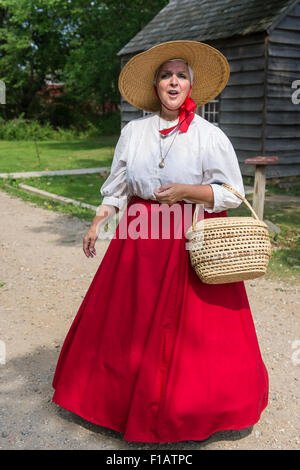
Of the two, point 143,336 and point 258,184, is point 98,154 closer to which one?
point 258,184

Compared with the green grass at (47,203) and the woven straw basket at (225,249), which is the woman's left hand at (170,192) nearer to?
the woven straw basket at (225,249)

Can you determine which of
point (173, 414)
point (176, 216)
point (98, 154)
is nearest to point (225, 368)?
point (173, 414)

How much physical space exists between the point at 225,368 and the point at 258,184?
4.43 meters

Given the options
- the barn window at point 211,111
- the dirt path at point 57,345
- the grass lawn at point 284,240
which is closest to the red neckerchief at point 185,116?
the dirt path at point 57,345

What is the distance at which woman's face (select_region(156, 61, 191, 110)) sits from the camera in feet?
8.37

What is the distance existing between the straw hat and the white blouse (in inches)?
10.6

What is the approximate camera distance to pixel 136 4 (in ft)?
70.0

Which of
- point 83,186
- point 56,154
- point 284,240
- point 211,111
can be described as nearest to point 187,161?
point 284,240

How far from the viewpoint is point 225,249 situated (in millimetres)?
2367

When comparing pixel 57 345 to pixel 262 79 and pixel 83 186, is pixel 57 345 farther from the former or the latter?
pixel 262 79

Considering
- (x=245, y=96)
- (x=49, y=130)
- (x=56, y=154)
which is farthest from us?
(x=49, y=130)

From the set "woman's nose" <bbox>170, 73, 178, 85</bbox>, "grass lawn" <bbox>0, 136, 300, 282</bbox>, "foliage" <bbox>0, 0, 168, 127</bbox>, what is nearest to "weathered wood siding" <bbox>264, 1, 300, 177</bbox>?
"grass lawn" <bbox>0, 136, 300, 282</bbox>

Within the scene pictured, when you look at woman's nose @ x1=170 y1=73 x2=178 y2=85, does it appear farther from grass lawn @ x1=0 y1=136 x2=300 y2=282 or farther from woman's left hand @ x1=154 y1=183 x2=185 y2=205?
grass lawn @ x1=0 y1=136 x2=300 y2=282

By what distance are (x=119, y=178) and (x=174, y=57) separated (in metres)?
0.67
